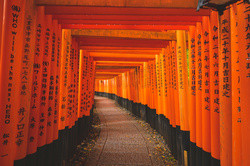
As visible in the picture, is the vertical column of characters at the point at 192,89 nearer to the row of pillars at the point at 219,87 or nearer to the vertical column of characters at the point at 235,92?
the row of pillars at the point at 219,87

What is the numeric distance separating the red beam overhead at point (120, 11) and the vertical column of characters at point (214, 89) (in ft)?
1.56

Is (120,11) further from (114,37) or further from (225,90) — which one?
(225,90)

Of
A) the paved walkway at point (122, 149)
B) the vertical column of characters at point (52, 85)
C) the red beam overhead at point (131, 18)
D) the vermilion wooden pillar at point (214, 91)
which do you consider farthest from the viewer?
the paved walkway at point (122, 149)

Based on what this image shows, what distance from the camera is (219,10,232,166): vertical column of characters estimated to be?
2.53 meters

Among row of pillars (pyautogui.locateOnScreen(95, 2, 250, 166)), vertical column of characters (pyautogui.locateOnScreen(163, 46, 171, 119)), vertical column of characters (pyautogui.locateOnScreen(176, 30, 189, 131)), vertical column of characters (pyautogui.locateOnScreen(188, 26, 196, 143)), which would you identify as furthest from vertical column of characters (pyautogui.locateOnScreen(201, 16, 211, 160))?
vertical column of characters (pyautogui.locateOnScreen(163, 46, 171, 119))

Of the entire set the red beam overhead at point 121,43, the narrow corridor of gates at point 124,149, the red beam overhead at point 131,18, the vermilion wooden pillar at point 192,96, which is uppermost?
the red beam overhead at point 121,43

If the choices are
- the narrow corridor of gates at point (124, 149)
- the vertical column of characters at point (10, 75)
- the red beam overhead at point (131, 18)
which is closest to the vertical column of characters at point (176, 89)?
the narrow corridor of gates at point (124, 149)

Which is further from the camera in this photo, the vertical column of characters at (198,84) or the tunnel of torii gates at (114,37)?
the vertical column of characters at (198,84)

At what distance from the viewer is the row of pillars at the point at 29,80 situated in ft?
7.62

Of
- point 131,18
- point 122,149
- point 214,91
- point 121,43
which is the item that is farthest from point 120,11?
point 122,149

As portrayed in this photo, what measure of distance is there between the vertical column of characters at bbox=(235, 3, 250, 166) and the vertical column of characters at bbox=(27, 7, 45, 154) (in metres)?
3.38

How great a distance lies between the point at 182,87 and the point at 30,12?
13.0ft

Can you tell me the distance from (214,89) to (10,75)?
332cm

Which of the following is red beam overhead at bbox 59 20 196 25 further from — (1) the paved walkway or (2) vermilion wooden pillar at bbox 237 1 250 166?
(1) the paved walkway
